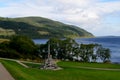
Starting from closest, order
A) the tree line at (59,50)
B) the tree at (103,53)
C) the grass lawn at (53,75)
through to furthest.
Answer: the grass lawn at (53,75) → the tree line at (59,50) → the tree at (103,53)

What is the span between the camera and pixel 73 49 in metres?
69.6

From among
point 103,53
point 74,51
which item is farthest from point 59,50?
point 103,53

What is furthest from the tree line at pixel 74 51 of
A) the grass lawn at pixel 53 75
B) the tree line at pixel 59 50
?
the grass lawn at pixel 53 75

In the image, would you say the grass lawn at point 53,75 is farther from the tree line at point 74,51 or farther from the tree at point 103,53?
the tree at point 103,53

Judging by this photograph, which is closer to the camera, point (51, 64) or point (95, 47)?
point (51, 64)

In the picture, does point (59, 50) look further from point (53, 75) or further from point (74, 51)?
point (53, 75)

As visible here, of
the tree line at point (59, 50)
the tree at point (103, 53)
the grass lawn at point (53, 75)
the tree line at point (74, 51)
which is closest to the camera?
the grass lawn at point (53, 75)

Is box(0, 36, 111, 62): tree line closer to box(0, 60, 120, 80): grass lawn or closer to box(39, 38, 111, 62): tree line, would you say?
box(39, 38, 111, 62): tree line

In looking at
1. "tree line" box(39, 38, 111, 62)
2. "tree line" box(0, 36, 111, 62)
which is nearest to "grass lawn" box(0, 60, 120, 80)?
"tree line" box(0, 36, 111, 62)

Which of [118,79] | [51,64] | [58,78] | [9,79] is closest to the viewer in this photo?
[9,79]

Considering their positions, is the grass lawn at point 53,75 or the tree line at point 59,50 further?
the tree line at point 59,50

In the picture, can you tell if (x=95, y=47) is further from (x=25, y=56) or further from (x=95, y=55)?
(x=25, y=56)

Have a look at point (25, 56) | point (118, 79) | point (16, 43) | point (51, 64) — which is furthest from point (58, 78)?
point (16, 43)

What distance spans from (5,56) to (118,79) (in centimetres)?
3608
